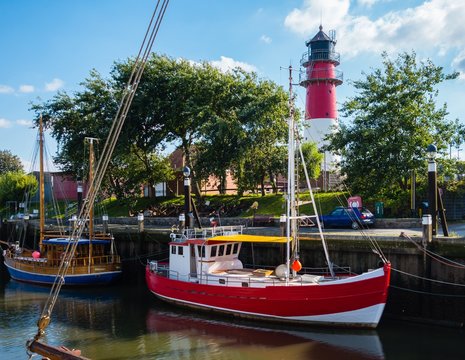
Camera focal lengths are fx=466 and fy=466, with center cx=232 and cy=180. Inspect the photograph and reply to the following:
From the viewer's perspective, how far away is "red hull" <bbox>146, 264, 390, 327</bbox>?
1592 cm

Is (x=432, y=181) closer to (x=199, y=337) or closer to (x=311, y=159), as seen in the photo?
Result: (x=199, y=337)

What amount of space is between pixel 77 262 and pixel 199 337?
42.0 feet

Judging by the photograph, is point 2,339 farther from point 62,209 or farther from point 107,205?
point 62,209

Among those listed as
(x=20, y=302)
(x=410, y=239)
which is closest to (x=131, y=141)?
(x=20, y=302)

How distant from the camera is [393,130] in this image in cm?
2731

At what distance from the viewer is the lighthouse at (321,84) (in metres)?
44.5

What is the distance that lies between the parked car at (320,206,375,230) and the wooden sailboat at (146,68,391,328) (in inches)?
215

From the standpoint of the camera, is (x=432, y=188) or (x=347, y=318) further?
(x=432, y=188)

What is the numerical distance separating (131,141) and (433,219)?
27.3 metres

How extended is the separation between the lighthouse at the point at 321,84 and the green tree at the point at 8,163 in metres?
59.6

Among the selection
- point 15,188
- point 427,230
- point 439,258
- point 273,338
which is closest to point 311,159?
point 427,230

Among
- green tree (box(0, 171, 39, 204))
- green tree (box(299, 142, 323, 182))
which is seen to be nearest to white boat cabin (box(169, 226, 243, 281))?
green tree (box(299, 142, 323, 182))

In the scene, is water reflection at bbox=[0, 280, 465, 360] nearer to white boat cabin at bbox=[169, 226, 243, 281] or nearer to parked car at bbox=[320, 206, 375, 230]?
white boat cabin at bbox=[169, 226, 243, 281]

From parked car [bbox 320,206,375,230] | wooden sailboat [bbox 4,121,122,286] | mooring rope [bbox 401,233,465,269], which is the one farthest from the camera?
wooden sailboat [bbox 4,121,122,286]
